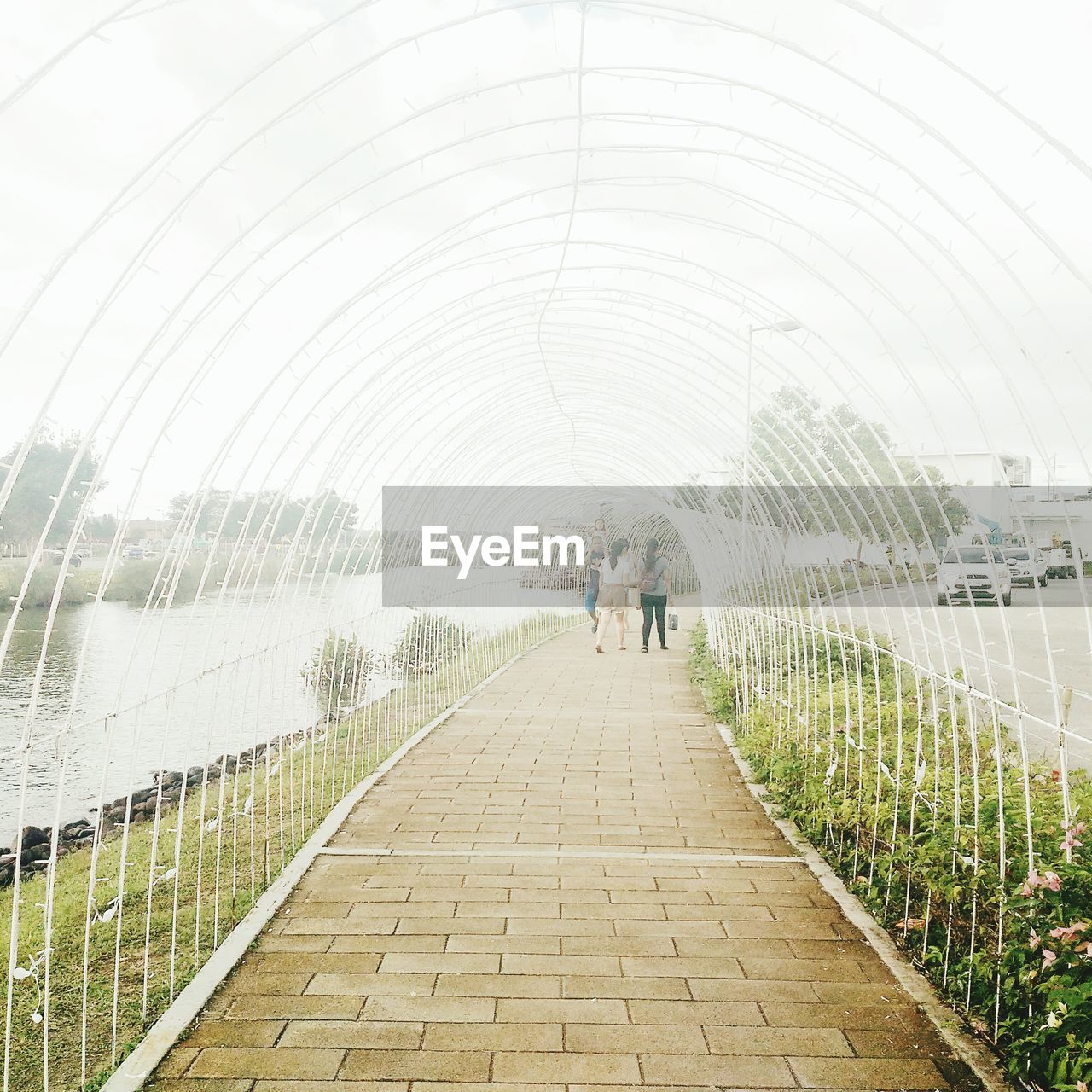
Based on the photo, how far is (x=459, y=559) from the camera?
15.3 meters

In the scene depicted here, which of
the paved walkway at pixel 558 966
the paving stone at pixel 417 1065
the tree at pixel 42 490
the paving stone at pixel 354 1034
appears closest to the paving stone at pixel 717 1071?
the paved walkway at pixel 558 966

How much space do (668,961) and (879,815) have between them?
132 cm

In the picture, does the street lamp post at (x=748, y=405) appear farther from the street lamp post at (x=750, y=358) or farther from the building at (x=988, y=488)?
the building at (x=988, y=488)

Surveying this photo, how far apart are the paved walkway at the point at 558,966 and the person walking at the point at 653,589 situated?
737cm

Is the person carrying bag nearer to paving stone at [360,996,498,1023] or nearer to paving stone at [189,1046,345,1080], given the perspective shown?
paving stone at [360,996,498,1023]

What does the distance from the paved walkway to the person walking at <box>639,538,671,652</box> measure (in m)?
7.37

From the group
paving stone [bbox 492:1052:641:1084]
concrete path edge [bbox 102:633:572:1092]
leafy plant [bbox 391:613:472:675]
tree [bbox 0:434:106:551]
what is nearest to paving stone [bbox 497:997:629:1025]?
paving stone [bbox 492:1052:641:1084]

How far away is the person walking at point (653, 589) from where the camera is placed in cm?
1402

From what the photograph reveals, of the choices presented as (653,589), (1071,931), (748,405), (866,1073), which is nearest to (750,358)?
(748,405)

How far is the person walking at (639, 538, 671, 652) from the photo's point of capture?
1402 centimetres

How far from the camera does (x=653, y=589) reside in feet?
48.5

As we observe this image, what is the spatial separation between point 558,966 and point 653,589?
1103 centimetres

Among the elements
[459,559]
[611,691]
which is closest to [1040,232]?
[611,691]

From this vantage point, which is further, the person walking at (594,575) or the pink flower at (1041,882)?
A: the person walking at (594,575)
